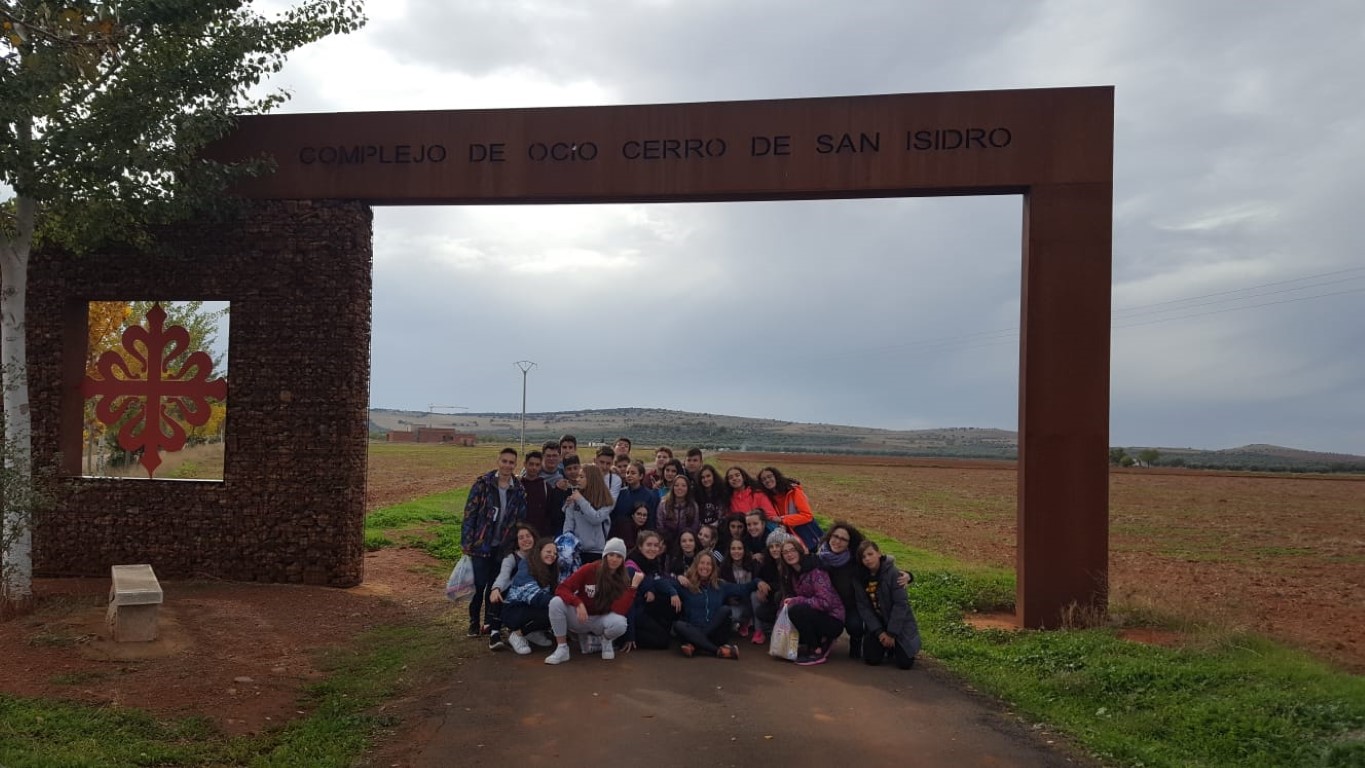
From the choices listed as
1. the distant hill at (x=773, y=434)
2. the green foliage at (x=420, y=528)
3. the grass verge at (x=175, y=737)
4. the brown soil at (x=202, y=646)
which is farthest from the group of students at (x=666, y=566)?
the distant hill at (x=773, y=434)

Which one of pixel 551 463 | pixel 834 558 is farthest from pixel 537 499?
pixel 834 558

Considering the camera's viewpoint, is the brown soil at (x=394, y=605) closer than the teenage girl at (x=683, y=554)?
Yes

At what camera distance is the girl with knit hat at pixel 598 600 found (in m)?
7.14

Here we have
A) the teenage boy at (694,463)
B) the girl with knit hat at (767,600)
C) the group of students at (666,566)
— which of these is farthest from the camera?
the teenage boy at (694,463)

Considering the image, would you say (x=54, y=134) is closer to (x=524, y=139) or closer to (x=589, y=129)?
(x=524, y=139)

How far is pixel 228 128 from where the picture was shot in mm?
9555

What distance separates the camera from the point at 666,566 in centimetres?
812

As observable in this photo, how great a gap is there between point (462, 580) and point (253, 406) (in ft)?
11.8

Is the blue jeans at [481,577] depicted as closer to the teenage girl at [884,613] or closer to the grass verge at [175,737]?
the grass verge at [175,737]

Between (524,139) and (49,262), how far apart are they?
5.47 meters

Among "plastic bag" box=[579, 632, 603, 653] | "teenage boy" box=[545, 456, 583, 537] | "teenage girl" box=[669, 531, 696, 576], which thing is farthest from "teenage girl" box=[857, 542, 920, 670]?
"teenage boy" box=[545, 456, 583, 537]

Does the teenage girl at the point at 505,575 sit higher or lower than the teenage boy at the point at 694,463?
lower

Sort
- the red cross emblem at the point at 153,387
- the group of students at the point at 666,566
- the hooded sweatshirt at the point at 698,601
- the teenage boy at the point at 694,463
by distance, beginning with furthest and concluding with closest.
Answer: the red cross emblem at the point at 153,387 → the teenage boy at the point at 694,463 → the hooded sweatshirt at the point at 698,601 → the group of students at the point at 666,566

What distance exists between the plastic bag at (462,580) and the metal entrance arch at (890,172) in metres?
3.91
